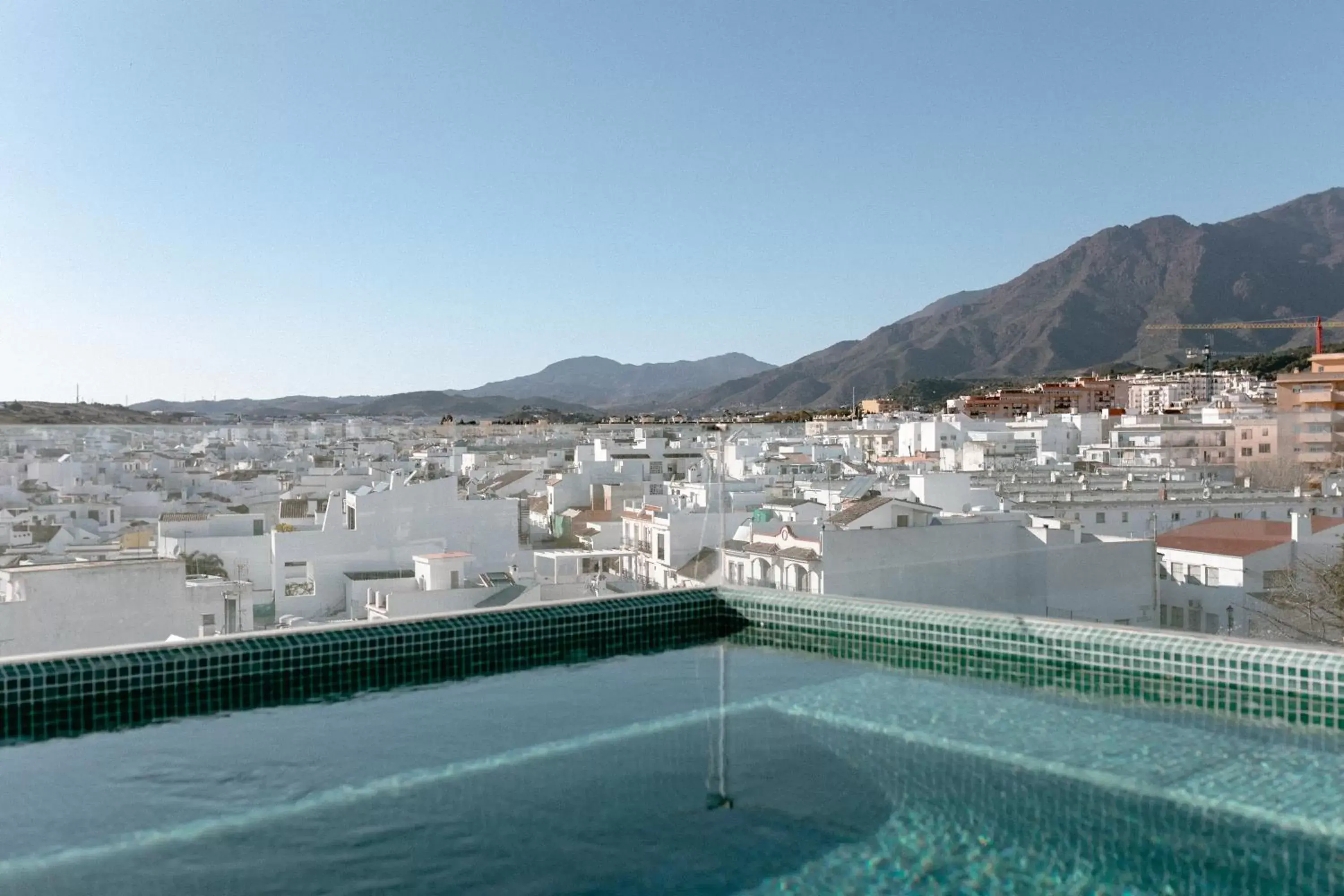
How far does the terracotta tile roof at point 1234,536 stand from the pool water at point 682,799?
5491 mm

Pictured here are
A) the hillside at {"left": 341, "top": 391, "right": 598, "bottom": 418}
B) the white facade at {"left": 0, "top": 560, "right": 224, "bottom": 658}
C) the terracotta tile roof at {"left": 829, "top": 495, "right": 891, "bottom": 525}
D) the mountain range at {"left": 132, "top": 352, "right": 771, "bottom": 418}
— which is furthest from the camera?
the hillside at {"left": 341, "top": 391, "right": 598, "bottom": 418}

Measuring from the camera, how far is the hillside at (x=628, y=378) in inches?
3044

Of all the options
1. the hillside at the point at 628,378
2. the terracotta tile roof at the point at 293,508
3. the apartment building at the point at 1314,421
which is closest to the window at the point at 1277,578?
the terracotta tile roof at the point at 293,508

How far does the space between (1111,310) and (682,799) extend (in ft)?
382

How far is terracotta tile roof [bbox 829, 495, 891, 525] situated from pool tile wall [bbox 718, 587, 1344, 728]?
178 centimetres

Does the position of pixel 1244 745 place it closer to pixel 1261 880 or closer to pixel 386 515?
pixel 1261 880

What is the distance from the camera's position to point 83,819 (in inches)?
129

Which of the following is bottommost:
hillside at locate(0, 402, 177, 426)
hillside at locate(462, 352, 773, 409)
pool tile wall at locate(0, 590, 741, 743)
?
pool tile wall at locate(0, 590, 741, 743)

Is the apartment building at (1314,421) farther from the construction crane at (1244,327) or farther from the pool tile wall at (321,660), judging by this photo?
the pool tile wall at (321,660)

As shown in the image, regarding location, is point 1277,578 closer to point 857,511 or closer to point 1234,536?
point 1234,536

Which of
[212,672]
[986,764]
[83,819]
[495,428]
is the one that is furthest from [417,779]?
[495,428]

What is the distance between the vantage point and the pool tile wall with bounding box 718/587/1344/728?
4.33 metres

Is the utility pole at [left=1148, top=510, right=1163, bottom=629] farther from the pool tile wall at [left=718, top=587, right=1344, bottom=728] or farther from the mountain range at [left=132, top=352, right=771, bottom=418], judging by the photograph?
the mountain range at [left=132, top=352, right=771, bottom=418]

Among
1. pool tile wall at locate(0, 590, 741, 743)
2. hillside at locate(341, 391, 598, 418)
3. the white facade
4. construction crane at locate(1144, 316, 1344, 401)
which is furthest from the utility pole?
construction crane at locate(1144, 316, 1344, 401)
